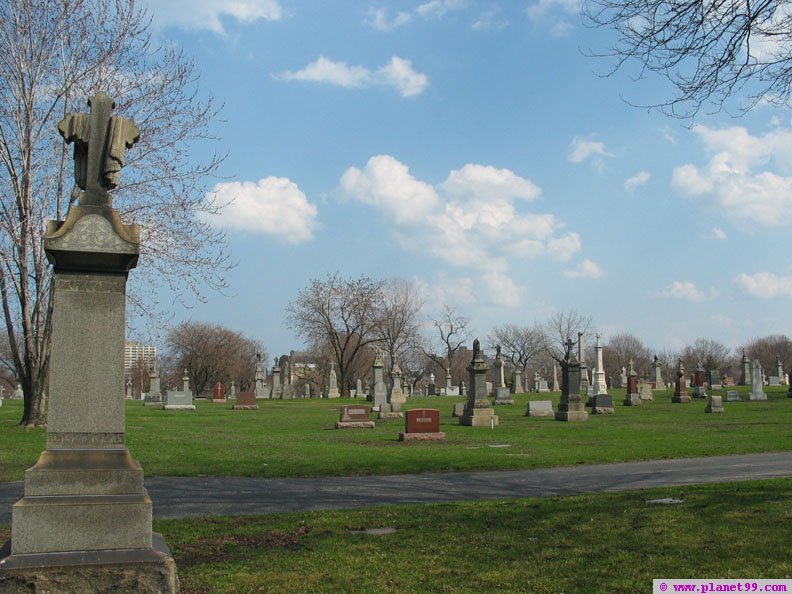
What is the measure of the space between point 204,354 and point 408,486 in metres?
79.7

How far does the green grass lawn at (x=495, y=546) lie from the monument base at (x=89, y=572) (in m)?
0.61

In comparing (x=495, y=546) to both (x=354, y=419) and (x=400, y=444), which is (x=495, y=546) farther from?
(x=354, y=419)

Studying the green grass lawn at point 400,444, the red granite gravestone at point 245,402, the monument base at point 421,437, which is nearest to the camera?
the green grass lawn at point 400,444

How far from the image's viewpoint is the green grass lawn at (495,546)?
6238 mm

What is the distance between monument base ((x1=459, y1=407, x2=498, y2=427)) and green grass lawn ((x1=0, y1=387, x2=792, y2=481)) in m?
0.75

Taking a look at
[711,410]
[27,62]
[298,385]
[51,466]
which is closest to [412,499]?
[51,466]

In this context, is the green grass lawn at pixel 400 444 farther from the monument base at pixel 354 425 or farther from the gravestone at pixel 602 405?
the gravestone at pixel 602 405

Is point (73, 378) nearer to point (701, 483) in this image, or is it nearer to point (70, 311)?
point (70, 311)

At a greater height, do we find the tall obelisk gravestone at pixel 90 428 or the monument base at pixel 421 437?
the tall obelisk gravestone at pixel 90 428

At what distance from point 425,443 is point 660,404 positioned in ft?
82.6

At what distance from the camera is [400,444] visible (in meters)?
20.6

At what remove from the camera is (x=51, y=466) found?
5871 mm

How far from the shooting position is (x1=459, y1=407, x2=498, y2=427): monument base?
89.5 ft

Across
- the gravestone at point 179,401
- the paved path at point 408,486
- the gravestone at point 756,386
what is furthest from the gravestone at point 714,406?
the gravestone at point 179,401
